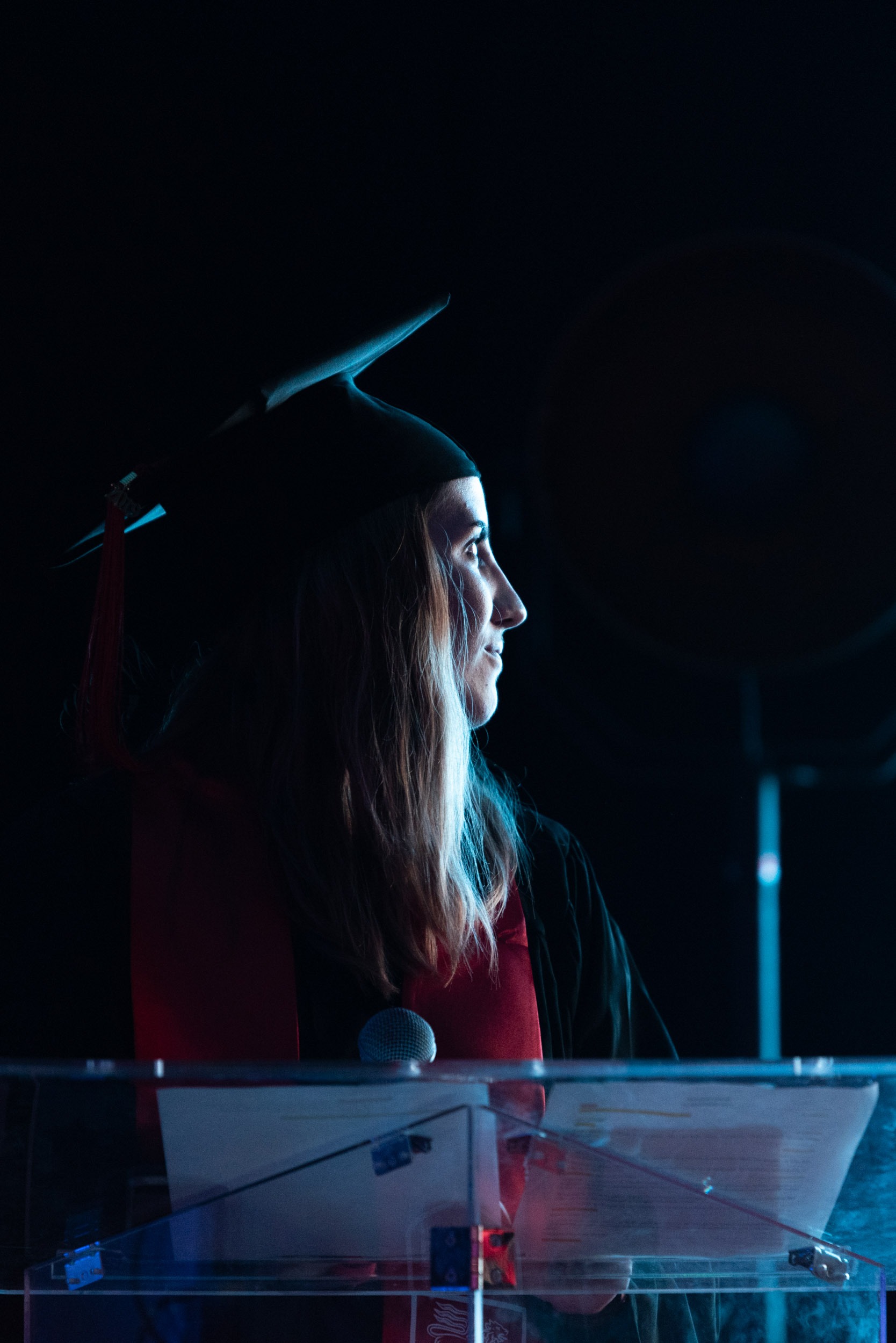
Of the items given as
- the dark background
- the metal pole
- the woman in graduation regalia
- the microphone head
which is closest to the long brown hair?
the woman in graduation regalia

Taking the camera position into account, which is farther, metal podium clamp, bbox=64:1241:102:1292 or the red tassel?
the red tassel

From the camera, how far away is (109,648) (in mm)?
1308

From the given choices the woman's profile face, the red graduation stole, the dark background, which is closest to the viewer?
the red graduation stole

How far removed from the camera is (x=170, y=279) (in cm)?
169

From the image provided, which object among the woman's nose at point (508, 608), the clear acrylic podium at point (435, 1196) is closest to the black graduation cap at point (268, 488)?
the woman's nose at point (508, 608)

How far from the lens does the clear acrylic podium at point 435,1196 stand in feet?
2.19

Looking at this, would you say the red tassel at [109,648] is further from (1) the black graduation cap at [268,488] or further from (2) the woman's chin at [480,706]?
(2) the woman's chin at [480,706]

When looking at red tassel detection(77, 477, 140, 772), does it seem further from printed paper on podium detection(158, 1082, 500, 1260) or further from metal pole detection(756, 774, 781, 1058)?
metal pole detection(756, 774, 781, 1058)

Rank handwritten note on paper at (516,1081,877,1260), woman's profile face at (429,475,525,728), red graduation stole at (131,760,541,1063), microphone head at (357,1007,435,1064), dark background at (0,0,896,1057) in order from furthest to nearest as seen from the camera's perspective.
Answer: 1. dark background at (0,0,896,1057)
2. woman's profile face at (429,475,525,728)
3. red graduation stole at (131,760,541,1063)
4. microphone head at (357,1007,435,1064)
5. handwritten note on paper at (516,1081,877,1260)

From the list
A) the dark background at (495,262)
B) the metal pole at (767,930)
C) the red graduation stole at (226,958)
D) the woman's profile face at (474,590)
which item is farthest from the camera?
the metal pole at (767,930)

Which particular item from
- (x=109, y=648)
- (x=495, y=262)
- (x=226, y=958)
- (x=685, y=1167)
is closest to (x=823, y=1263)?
(x=685, y=1167)

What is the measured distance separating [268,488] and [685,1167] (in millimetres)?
881

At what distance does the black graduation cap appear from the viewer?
1.31 meters

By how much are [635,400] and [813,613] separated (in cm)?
40
